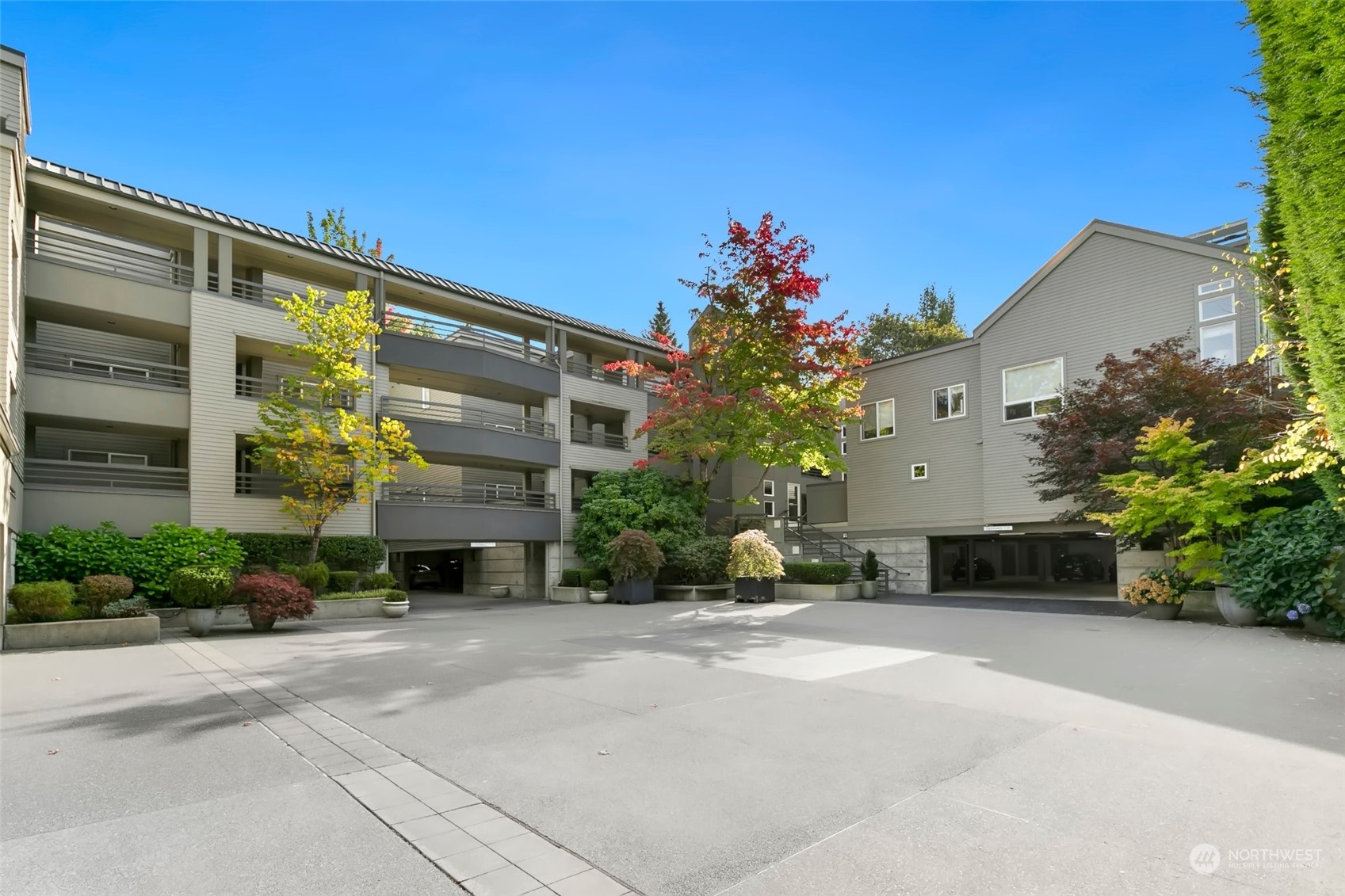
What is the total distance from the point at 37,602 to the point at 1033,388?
2382cm

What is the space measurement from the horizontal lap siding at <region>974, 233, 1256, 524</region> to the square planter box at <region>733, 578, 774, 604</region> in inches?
292

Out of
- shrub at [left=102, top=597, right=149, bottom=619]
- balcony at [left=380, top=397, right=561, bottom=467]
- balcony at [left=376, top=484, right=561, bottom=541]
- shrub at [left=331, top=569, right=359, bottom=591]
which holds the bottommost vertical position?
shrub at [left=331, top=569, right=359, bottom=591]

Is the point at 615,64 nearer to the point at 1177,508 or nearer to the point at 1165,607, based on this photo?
the point at 1177,508

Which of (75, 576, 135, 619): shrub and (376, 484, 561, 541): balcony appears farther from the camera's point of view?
(376, 484, 561, 541): balcony

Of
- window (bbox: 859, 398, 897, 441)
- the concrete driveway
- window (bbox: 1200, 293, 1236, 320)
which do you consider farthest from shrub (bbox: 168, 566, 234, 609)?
window (bbox: 1200, 293, 1236, 320)

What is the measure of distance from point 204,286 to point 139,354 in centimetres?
264

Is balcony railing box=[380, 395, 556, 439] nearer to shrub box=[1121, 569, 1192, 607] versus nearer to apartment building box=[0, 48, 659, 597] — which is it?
apartment building box=[0, 48, 659, 597]

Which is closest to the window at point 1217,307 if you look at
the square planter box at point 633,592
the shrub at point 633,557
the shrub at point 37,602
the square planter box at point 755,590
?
the square planter box at point 755,590

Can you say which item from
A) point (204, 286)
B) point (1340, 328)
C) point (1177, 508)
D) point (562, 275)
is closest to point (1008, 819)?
point (1340, 328)

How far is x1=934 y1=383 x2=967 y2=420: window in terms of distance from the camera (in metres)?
23.6

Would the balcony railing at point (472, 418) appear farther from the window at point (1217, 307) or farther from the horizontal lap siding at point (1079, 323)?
the window at point (1217, 307)

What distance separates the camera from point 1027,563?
3409cm

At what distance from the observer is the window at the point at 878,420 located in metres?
25.7

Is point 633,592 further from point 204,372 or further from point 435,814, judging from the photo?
point 435,814
